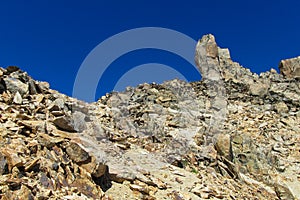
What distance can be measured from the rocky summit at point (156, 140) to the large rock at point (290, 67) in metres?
0.31

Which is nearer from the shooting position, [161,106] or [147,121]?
[147,121]

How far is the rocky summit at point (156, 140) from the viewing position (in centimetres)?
1057

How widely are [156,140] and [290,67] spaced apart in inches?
1116

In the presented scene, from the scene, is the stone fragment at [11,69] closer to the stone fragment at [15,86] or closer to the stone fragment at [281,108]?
the stone fragment at [15,86]

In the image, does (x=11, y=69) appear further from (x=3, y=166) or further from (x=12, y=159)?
(x=3, y=166)

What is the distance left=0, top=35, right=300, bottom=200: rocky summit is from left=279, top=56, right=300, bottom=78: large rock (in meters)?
0.31

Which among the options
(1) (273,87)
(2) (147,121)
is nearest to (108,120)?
(2) (147,121)

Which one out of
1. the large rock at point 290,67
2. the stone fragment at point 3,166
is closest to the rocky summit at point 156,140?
the stone fragment at point 3,166

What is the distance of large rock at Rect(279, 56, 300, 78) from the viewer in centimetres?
3966

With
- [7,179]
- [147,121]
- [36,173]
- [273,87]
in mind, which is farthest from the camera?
[273,87]

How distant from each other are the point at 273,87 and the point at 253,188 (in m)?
22.7

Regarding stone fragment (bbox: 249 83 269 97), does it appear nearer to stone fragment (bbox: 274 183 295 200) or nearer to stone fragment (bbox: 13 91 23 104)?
stone fragment (bbox: 274 183 295 200)

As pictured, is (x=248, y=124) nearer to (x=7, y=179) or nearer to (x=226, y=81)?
(x=226, y=81)

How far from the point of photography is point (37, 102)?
1495cm
